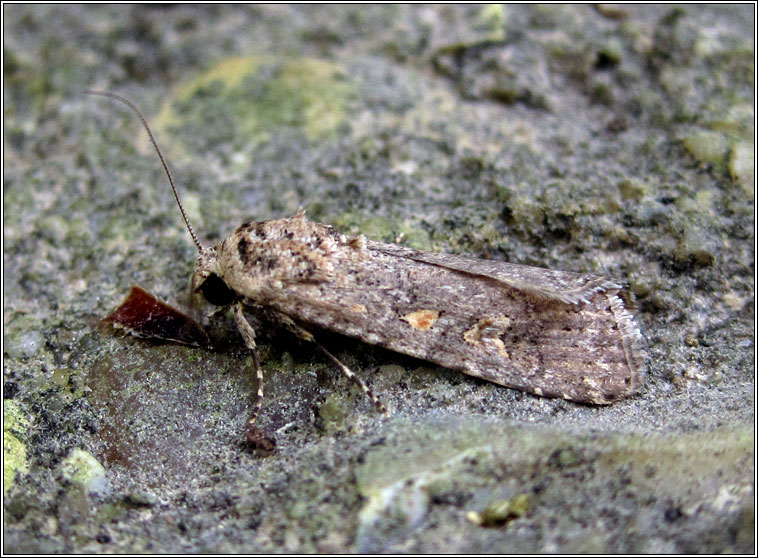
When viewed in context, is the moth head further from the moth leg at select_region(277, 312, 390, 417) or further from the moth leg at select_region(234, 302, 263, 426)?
the moth leg at select_region(277, 312, 390, 417)

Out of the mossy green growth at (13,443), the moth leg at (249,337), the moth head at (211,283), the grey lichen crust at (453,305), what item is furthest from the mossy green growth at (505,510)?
the mossy green growth at (13,443)

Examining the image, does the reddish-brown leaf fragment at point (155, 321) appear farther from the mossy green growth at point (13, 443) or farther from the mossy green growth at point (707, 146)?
the mossy green growth at point (707, 146)

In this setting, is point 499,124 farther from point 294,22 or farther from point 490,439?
Result: point 490,439

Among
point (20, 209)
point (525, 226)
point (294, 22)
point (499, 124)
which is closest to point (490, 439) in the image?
point (525, 226)

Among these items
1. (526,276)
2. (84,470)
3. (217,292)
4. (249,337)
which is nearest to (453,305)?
(526,276)

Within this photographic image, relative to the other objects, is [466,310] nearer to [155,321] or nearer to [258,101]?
[155,321]

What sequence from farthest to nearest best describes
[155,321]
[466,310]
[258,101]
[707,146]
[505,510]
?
[258,101]
[707,146]
[155,321]
[466,310]
[505,510]

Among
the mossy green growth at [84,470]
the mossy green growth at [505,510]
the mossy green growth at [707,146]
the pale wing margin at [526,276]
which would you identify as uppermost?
the mossy green growth at [707,146]
